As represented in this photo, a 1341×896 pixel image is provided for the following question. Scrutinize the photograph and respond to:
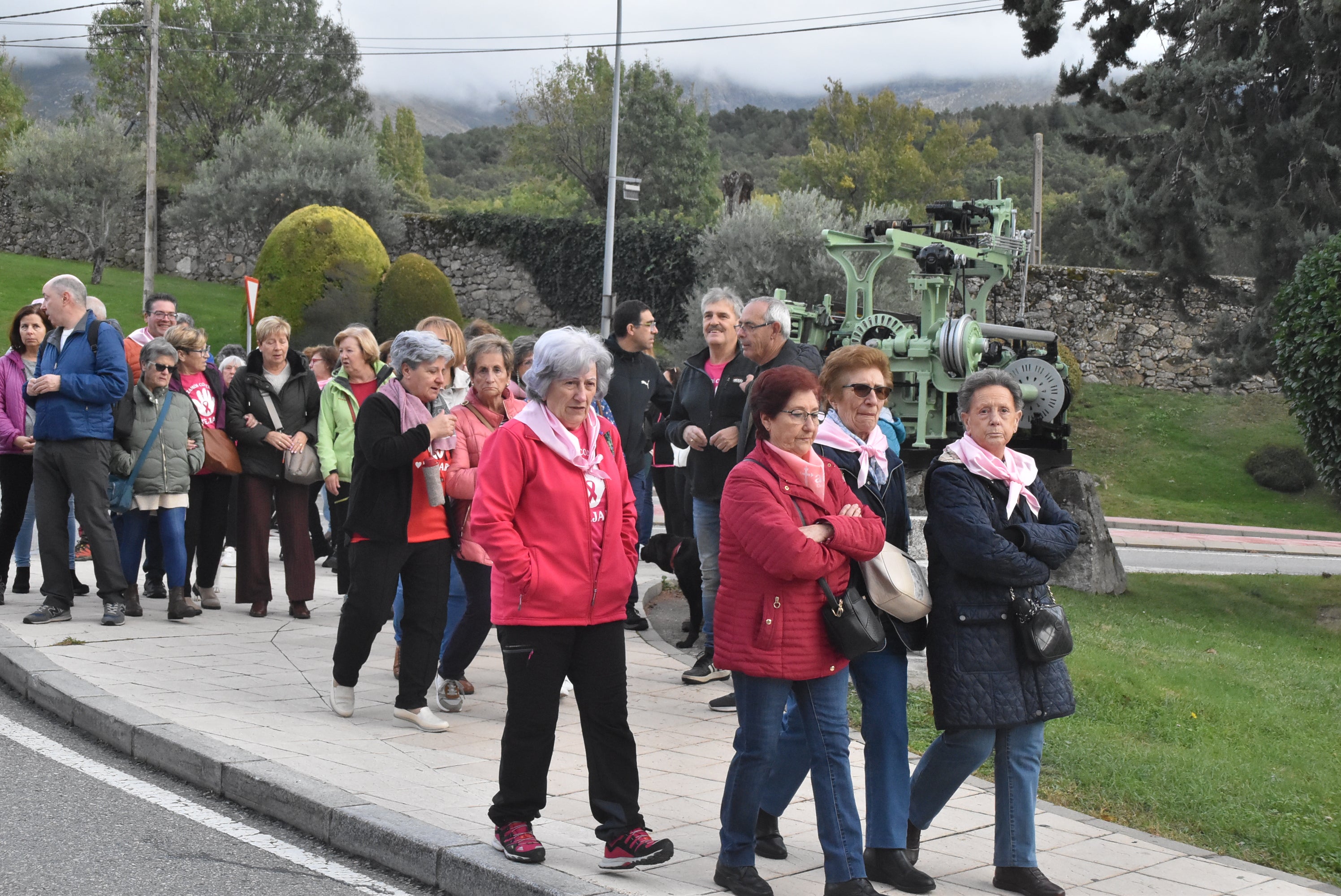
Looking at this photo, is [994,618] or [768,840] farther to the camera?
[768,840]

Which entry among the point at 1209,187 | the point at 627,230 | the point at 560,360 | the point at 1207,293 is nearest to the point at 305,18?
the point at 627,230

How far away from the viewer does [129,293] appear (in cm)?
3934

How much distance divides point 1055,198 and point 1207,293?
111 ft

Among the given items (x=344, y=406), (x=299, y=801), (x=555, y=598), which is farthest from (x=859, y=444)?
(x=344, y=406)

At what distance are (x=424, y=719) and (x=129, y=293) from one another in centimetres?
3660

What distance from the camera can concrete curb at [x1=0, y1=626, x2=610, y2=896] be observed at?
4246mm

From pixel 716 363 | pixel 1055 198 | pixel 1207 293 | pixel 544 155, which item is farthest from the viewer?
pixel 1055 198

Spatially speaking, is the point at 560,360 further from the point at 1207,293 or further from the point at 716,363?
the point at 1207,293

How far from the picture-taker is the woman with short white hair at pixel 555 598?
437 cm

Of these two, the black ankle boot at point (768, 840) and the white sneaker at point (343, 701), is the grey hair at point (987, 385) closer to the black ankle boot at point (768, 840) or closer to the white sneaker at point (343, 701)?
the black ankle boot at point (768, 840)

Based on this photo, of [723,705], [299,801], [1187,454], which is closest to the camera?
[299,801]

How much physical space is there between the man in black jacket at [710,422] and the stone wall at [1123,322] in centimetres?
2647

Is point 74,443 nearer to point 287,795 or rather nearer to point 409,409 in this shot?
point 409,409

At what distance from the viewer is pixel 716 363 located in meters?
7.34
